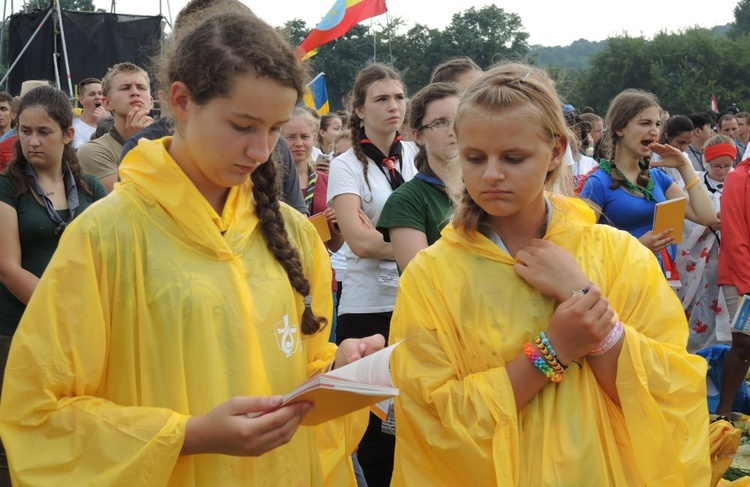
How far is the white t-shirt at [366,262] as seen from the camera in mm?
4426

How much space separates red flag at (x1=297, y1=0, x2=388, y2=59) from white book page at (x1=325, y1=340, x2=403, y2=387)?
853 cm

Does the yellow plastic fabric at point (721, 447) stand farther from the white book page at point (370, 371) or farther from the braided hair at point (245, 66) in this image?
the white book page at point (370, 371)

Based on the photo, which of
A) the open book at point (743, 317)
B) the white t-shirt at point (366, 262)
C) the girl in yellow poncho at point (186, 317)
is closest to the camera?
the girl in yellow poncho at point (186, 317)

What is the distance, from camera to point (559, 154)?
2631 millimetres

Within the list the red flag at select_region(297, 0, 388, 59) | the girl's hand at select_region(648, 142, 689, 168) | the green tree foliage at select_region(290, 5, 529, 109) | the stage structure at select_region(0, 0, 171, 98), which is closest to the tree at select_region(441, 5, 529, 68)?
the green tree foliage at select_region(290, 5, 529, 109)

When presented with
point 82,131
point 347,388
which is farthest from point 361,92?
point 82,131

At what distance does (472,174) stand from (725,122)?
11.3m

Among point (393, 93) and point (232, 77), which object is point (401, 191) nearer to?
point (393, 93)

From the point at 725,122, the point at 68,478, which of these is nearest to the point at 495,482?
the point at 68,478

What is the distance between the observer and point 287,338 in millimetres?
2295

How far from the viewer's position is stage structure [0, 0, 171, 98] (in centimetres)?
1477

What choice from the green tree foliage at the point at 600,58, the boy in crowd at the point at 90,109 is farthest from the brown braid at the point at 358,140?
the green tree foliage at the point at 600,58

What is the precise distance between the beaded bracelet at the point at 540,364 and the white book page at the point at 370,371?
0.51 meters

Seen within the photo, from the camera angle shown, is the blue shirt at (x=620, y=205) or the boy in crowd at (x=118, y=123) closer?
the boy in crowd at (x=118, y=123)
